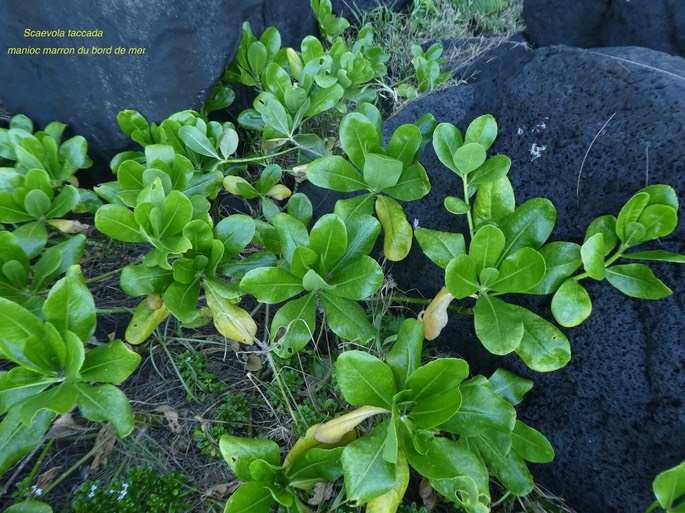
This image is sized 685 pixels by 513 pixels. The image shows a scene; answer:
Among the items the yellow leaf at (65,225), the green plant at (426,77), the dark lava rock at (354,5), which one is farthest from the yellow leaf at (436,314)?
the dark lava rock at (354,5)

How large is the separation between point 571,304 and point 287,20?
6.83 ft

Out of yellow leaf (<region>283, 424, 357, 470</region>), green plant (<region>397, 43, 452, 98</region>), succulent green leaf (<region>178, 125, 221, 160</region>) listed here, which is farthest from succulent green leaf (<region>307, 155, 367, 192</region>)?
green plant (<region>397, 43, 452, 98</region>)

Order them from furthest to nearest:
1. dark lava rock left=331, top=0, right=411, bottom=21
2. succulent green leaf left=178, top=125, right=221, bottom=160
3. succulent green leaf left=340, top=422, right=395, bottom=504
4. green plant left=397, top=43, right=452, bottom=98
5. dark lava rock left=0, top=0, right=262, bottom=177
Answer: dark lava rock left=331, top=0, right=411, bottom=21 → green plant left=397, top=43, right=452, bottom=98 → dark lava rock left=0, top=0, right=262, bottom=177 → succulent green leaf left=178, top=125, right=221, bottom=160 → succulent green leaf left=340, top=422, right=395, bottom=504

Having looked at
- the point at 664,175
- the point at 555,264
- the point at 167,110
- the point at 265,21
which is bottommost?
the point at 555,264

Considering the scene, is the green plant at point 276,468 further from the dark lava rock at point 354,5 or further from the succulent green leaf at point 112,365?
the dark lava rock at point 354,5

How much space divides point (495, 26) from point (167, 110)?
9.10 feet

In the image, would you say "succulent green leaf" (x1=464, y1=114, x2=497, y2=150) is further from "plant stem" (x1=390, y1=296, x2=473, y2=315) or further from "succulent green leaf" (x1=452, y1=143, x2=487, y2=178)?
"plant stem" (x1=390, y1=296, x2=473, y2=315)

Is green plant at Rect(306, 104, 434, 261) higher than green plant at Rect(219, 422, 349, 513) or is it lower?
higher

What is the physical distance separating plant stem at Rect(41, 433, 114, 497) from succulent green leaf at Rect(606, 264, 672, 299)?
56.8 inches

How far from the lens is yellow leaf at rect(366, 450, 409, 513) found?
1.07 metres

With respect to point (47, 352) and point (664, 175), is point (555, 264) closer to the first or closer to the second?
point (664, 175)

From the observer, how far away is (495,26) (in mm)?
3592

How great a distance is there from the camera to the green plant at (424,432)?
103 cm

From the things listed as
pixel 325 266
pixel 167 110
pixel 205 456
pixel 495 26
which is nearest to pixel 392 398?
pixel 325 266
